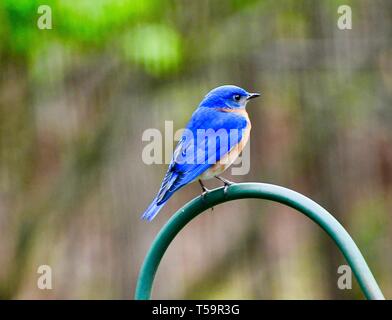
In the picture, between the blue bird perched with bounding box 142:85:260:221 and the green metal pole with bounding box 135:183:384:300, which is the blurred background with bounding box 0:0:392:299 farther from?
the green metal pole with bounding box 135:183:384:300

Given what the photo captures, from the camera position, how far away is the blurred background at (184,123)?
6293mm

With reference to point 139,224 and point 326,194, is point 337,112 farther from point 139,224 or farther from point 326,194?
point 139,224

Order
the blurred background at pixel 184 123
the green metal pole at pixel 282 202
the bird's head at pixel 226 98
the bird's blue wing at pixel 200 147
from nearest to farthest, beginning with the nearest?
the green metal pole at pixel 282 202, the bird's blue wing at pixel 200 147, the bird's head at pixel 226 98, the blurred background at pixel 184 123

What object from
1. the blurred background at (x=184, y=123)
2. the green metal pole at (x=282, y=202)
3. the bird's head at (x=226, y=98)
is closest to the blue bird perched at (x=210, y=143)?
the bird's head at (x=226, y=98)

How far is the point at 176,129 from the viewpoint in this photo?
21.5ft

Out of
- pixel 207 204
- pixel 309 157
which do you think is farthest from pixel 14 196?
pixel 207 204

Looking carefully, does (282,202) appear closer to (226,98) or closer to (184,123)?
(226,98)

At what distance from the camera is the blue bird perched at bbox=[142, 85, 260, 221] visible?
149 inches

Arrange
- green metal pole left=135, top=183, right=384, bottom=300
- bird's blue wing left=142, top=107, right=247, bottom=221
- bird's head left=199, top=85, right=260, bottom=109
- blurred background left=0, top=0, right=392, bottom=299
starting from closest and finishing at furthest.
Result: green metal pole left=135, top=183, right=384, bottom=300 → bird's blue wing left=142, top=107, right=247, bottom=221 → bird's head left=199, top=85, right=260, bottom=109 → blurred background left=0, top=0, right=392, bottom=299

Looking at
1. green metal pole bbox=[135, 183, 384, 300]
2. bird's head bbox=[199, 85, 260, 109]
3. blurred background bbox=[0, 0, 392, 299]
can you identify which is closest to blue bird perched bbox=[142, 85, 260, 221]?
bird's head bbox=[199, 85, 260, 109]

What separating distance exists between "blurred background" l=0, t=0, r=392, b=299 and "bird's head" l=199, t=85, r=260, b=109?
1.24 m

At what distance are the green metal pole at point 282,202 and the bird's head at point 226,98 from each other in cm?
117

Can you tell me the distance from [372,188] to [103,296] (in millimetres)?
2625

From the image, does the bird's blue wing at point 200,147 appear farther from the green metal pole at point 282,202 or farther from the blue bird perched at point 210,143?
the green metal pole at point 282,202
